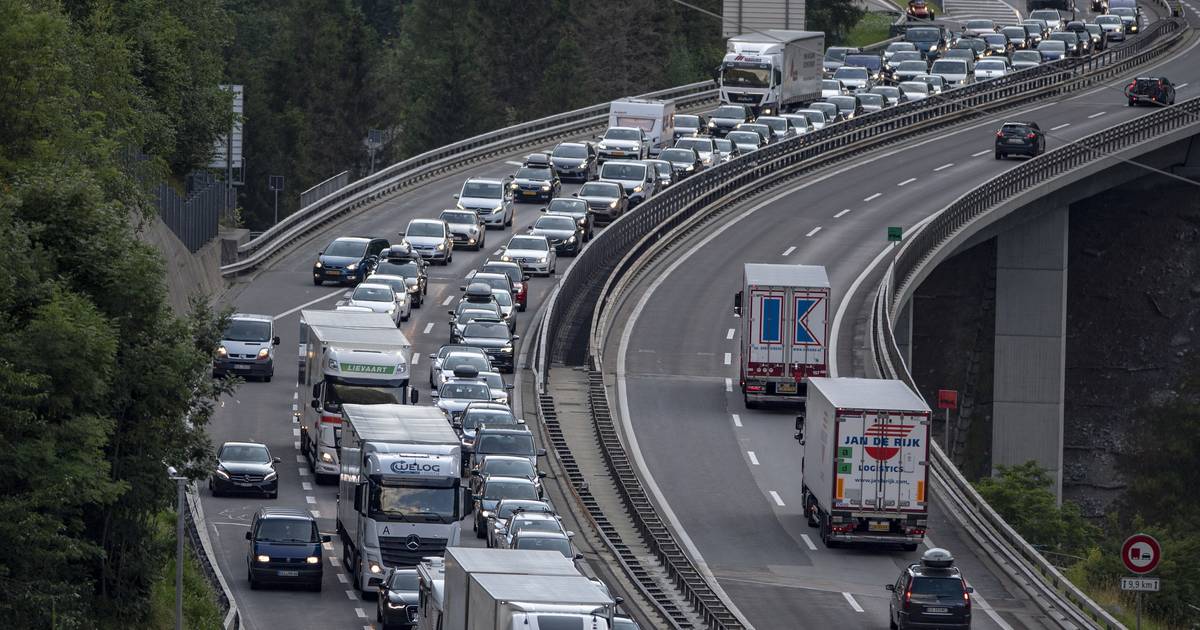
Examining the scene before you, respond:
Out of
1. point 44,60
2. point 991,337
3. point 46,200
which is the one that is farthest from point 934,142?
point 46,200

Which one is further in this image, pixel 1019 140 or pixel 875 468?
pixel 1019 140

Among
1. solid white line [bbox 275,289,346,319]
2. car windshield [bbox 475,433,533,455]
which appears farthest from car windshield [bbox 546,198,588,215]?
car windshield [bbox 475,433,533,455]

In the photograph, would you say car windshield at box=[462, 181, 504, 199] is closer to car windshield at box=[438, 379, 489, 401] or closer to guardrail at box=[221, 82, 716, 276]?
guardrail at box=[221, 82, 716, 276]

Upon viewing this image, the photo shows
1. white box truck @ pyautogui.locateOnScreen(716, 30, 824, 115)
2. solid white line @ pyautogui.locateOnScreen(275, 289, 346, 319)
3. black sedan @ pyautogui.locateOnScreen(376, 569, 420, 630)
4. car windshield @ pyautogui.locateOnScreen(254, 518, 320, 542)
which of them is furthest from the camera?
white box truck @ pyautogui.locateOnScreen(716, 30, 824, 115)

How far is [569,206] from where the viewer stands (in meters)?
75.6

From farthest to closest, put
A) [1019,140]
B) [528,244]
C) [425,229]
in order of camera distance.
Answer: [1019,140] < [425,229] < [528,244]

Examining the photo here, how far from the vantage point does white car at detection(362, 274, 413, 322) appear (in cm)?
6291

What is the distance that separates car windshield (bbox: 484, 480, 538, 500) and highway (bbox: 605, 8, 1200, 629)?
3.76m

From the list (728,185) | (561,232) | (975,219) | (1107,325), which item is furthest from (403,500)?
(1107,325)

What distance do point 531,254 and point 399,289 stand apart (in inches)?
307

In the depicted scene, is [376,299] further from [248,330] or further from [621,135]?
[621,135]

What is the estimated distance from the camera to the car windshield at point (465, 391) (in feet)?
167

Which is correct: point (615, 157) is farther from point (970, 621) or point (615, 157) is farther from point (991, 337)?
point (970, 621)

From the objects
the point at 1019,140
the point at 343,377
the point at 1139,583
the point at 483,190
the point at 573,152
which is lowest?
the point at 1139,583
